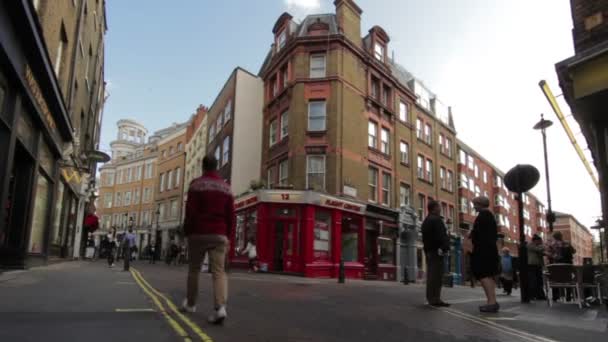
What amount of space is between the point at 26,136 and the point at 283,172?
15578 mm

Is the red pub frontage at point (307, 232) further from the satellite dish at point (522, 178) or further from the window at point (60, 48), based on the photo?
the satellite dish at point (522, 178)

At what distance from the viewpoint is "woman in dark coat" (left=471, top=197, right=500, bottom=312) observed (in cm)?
668

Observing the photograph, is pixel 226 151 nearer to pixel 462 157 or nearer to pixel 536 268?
pixel 536 268

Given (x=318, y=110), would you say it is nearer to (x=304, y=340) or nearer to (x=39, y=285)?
(x=39, y=285)

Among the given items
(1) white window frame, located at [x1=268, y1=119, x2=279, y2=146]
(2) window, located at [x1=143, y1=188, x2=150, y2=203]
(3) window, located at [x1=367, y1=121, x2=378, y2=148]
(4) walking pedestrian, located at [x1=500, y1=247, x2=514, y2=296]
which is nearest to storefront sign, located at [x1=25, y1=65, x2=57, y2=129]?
(4) walking pedestrian, located at [x1=500, y1=247, x2=514, y2=296]

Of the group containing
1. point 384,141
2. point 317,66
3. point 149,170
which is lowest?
point 384,141

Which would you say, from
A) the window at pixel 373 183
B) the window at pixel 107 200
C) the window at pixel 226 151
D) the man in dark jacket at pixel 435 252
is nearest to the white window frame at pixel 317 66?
the window at pixel 373 183

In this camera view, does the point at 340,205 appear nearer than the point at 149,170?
Yes

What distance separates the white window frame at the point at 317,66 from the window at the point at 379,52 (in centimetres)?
439

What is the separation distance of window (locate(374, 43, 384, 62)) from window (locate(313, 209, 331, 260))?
11.2 m

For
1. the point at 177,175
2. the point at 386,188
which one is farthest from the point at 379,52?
the point at 177,175

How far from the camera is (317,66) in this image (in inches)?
969

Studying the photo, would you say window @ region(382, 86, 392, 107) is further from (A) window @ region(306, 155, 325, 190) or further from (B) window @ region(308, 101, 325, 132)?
(A) window @ region(306, 155, 325, 190)

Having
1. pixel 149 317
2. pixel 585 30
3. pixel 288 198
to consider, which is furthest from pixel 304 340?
pixel 288 198
